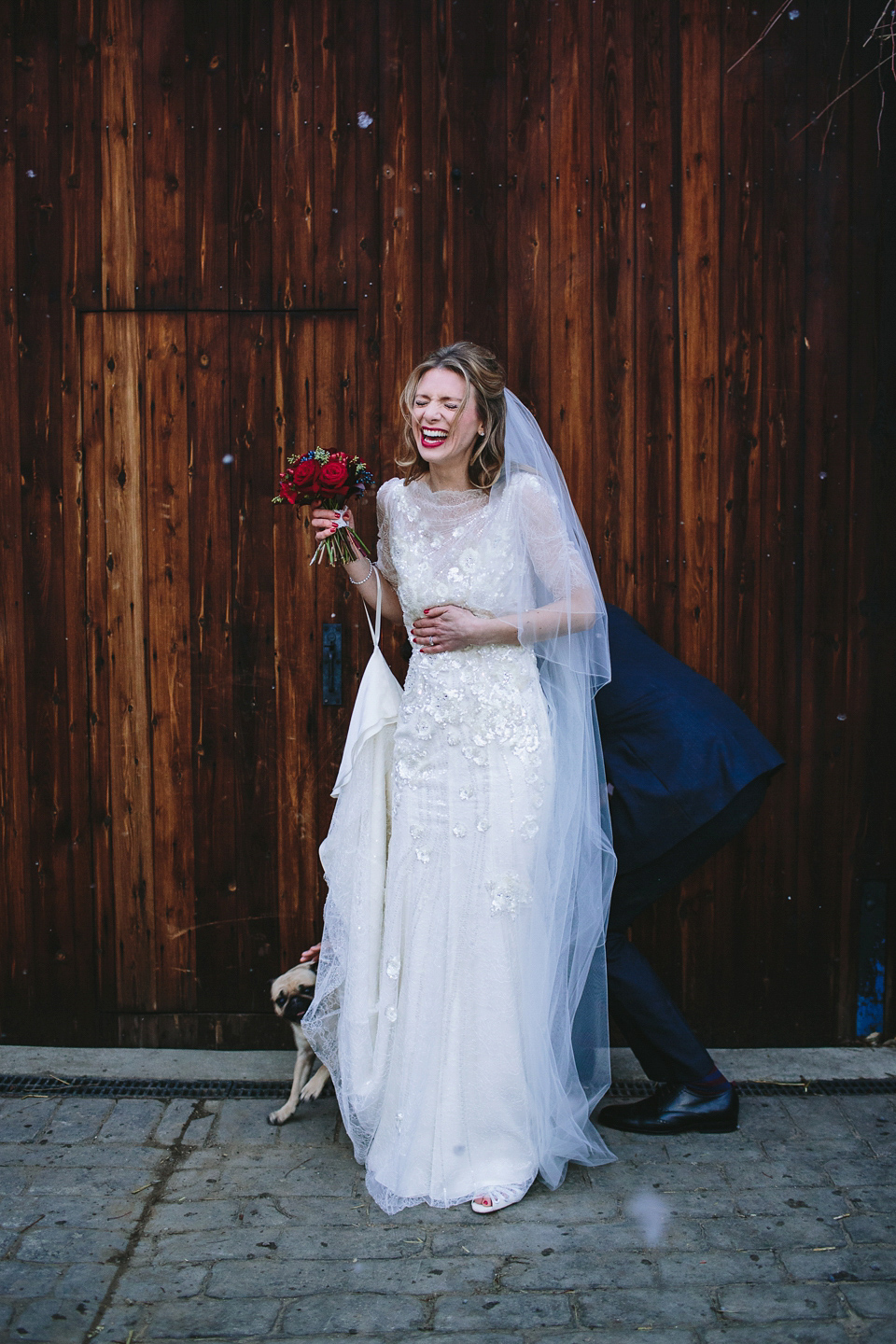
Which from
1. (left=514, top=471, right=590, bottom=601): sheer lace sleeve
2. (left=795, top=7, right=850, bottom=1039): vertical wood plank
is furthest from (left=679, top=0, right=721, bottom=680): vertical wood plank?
(left=514, top=471, right=590, bottom=601): sheer lace sleeve

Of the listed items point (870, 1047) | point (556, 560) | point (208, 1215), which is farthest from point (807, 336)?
point (208, 1215)

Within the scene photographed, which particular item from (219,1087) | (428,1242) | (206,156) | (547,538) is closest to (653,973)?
(428,1242)

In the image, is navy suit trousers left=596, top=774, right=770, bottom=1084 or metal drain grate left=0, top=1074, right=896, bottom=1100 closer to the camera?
navy suit trousers left=596, top=774, right=770, bottom=1084

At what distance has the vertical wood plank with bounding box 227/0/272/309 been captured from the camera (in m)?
3.73

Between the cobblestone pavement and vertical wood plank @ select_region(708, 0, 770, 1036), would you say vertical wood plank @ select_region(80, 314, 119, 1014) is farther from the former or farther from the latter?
vertical wood plank @ select_region(708, 0, 770, 1036)

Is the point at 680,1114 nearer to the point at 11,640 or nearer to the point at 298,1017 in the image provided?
the point at 298,1017

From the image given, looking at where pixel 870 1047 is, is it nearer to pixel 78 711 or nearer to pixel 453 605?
pixel 453 605

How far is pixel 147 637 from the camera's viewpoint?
3895 millimetres

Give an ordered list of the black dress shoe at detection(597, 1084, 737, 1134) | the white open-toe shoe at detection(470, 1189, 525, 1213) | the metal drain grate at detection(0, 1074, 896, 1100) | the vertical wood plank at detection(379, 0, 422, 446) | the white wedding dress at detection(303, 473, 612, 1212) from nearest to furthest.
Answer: the white open-toe shoe at detection(470, 1189, 525, 1213) < the white wedding dress at detection(303, 473, 612, 1212) < the black dress shoe at detection(597, 1084, 737, 1134) < the metal drain grate at detection(0, 1074, 896, 1100) < the vertical wood plank at detection(379, 0, 422, 446)

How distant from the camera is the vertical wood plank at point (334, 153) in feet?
12.2

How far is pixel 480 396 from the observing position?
10.1 ft

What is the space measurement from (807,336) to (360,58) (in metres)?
1.90

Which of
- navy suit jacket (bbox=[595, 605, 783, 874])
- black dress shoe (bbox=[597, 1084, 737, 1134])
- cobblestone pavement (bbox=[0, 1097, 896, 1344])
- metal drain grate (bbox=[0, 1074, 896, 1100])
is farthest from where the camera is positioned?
metal drain grate (bbox=[0, 1074, 896, 1100])

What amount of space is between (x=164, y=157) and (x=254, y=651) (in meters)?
1.82
